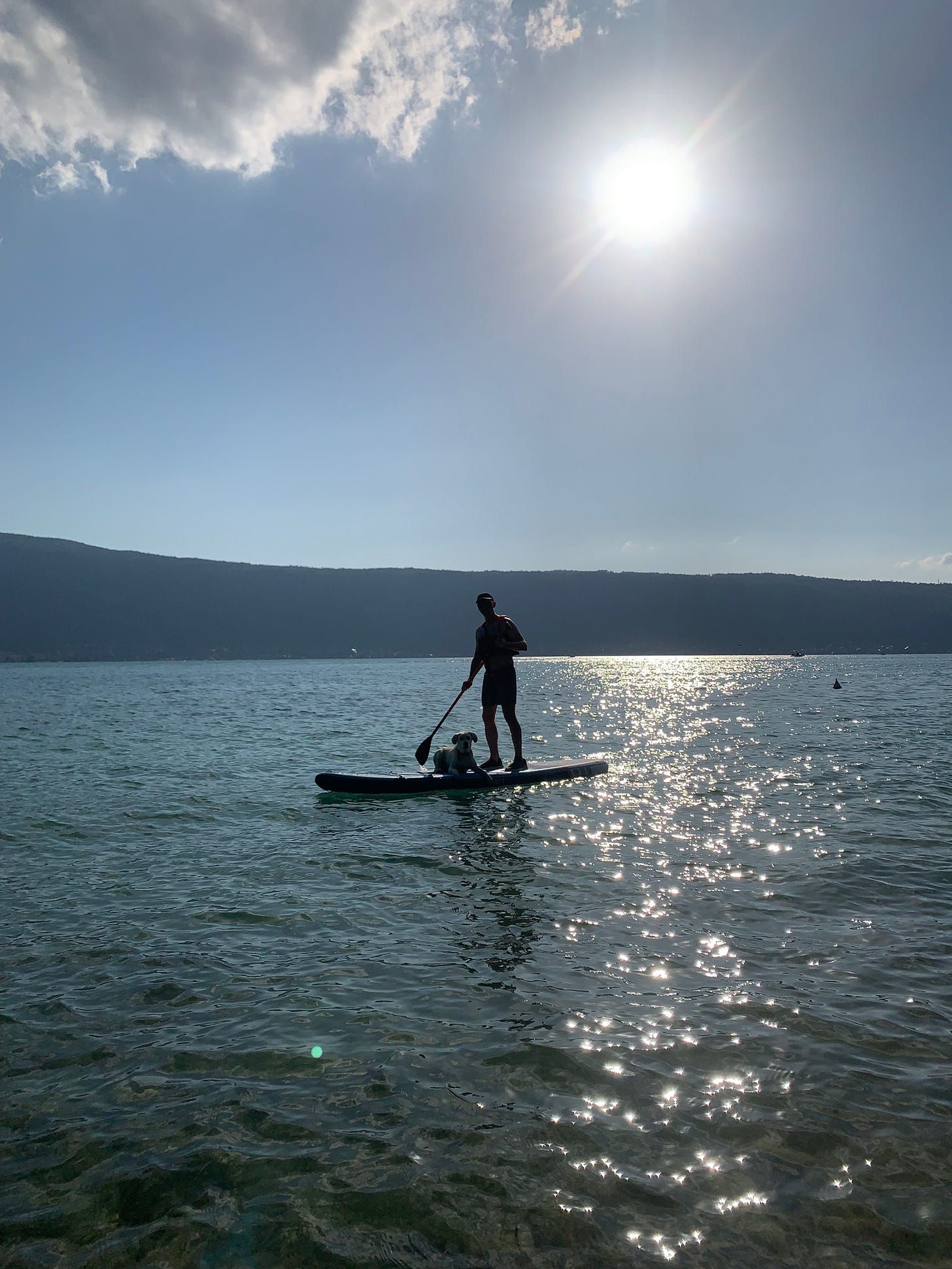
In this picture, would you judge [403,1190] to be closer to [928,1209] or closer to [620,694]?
[928,1209]

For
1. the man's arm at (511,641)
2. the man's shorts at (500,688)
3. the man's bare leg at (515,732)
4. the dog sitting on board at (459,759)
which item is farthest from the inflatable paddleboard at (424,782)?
the man's arm at (511,641)

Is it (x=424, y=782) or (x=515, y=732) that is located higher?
(x=515, y=732)

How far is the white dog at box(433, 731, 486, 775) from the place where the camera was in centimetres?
1451

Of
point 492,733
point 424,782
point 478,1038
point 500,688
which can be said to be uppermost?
point 500,688

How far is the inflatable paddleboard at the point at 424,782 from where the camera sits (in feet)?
45.0

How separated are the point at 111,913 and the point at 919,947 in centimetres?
763

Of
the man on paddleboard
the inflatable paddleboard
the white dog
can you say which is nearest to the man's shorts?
the man on paddleboard

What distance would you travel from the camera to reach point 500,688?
49.0 ft

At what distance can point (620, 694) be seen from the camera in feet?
183

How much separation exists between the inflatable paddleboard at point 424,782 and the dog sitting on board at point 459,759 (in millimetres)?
144

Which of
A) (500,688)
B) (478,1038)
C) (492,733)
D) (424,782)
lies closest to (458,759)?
(424,782)

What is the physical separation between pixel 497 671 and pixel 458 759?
191 centimetres

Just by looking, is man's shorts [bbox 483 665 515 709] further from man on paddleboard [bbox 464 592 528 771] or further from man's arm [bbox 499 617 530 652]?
man's arm [bbox 499 617 530 652]

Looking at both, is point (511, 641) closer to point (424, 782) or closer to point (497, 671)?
point (497, 671)
